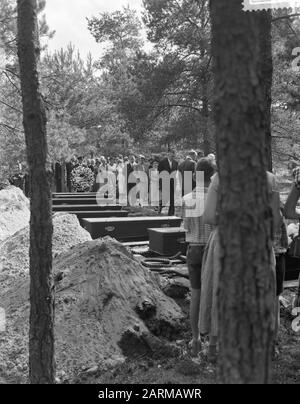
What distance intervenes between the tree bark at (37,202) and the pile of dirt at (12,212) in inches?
281

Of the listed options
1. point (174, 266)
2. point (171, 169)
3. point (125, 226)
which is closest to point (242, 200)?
point (174, 266)

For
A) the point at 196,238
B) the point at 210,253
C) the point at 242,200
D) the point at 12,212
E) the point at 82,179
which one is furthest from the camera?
the point at 82,179

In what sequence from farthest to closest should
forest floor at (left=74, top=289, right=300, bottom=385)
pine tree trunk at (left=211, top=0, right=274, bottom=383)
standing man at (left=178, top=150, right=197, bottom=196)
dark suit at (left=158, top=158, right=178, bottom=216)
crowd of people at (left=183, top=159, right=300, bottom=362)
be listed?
1. dark suit at (left=158, top=158, right=178, bottom=216)
2. standing man at (left=178, top=150, right=197, bottom=196)
3. forest floor at (left=74, top=289, right=300, bottom=385)
4. crowd of people at (left=183, top=159, right=300, bottom=362)
5. pine tree trunk at (left=211, top=0, right=274, bottom=383)

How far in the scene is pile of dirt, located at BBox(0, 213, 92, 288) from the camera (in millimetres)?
7431

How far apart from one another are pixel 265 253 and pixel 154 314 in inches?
143

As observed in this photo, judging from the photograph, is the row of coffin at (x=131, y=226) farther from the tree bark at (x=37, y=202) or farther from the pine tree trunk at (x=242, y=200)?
the pine tree trunk at (x=242, y=200)

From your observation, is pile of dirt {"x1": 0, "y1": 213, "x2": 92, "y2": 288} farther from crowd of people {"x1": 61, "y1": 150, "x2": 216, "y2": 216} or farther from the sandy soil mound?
crowd of people {"x1": 61, "y1": 150, "x2": 216, "y2": 216}

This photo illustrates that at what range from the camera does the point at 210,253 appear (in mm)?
4238

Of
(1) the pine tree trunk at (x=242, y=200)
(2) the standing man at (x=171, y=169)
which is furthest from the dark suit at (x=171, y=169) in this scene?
(1) the pine tree trunk at (x=242, y=200)

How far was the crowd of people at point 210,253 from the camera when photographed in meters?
3.94

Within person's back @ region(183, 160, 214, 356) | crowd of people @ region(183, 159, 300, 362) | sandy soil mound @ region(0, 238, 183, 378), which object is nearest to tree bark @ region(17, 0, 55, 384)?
sandy soil mound @ region(0, 238, 183, 378)

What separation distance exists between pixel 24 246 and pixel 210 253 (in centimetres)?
477

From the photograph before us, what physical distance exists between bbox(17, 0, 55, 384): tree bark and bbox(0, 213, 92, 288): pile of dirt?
3348 mm

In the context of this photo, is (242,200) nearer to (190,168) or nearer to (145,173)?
(190,168)
